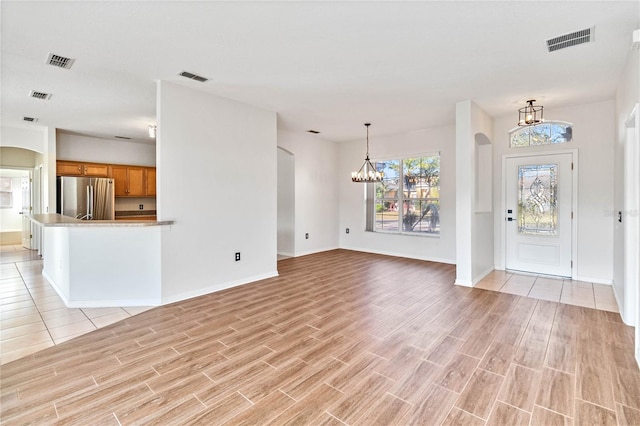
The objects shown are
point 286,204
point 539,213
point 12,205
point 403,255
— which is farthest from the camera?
point 12,205

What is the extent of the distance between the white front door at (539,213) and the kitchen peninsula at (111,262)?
5656mm

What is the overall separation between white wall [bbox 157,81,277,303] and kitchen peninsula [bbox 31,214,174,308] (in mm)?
157

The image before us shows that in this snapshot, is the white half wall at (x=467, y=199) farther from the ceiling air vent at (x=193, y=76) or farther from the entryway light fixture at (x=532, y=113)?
the ceiling air vent at (x=193, y=76)

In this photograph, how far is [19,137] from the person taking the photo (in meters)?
6.28

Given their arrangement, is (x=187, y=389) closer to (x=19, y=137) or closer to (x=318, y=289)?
(x=318, y=289)

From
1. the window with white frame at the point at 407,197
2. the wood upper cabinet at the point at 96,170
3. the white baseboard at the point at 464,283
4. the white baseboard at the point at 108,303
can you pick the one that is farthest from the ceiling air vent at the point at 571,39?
the wood upper cabinet at the point at 96,170

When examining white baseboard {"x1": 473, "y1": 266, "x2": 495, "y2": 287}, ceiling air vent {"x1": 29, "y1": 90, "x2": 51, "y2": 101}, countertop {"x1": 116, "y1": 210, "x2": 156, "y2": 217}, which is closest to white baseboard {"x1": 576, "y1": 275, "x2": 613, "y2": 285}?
white baseboard {"x1": 473, "y1": 266, "x2": 495, "y2": 287}

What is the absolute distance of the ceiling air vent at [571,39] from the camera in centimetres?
277

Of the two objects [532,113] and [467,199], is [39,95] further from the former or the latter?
[532,113]

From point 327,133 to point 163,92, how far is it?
3.81 meters

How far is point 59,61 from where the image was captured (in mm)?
3336

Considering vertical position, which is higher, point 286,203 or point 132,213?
point 286,203

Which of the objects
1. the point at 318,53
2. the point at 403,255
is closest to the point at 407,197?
the point at 403,255

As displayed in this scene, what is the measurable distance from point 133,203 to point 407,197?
6.95m
